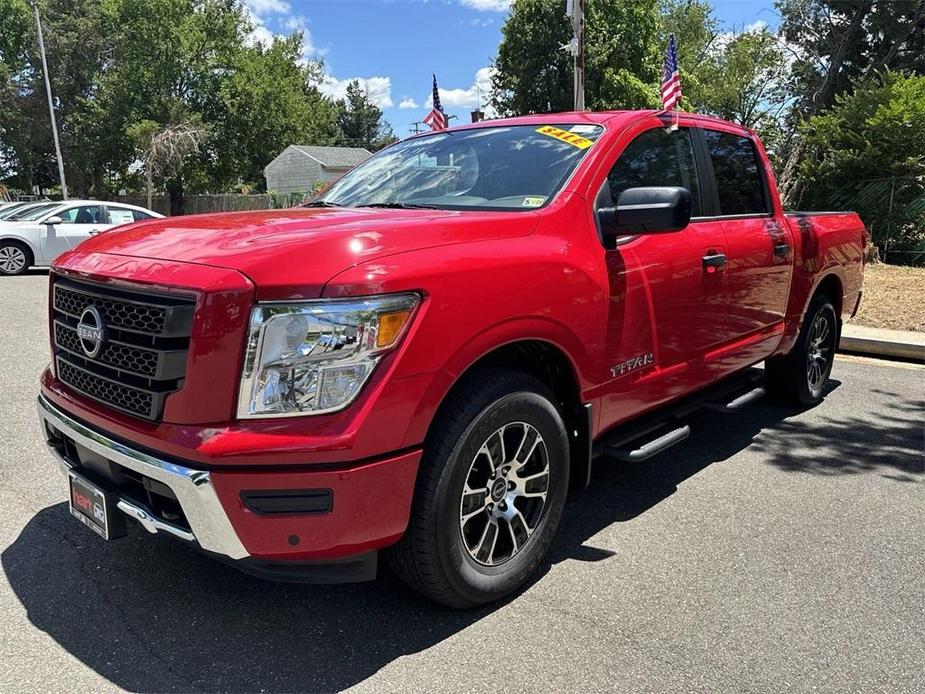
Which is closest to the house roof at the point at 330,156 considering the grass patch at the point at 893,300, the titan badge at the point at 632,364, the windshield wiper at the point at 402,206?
the grass patch at the point at 893,300

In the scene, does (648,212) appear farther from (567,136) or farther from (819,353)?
(819,353)

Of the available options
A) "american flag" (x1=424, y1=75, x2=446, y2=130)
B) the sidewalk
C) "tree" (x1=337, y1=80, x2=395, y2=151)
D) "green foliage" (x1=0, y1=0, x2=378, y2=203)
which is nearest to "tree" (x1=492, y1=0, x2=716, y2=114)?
"green foliage" (x1=0, y1=0, x2=378, y2=203)

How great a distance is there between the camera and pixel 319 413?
85.7 inches

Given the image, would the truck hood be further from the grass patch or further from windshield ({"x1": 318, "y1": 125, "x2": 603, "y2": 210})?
the grass patch

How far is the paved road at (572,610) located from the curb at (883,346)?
3.81 metres

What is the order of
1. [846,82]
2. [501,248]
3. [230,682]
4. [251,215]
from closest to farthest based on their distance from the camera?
[230,682], [501,248], [251,215], [846,82]

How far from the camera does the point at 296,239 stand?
7.72 feet

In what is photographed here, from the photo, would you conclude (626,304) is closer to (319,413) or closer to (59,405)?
(319,413)

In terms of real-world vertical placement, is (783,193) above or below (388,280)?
above

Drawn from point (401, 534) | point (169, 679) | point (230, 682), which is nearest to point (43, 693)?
point (169, 679)

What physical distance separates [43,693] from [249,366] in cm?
128

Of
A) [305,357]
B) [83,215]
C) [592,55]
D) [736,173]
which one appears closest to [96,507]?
[305,357]

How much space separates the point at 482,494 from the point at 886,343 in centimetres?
650

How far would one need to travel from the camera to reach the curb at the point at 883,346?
7.27 metres
